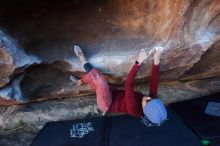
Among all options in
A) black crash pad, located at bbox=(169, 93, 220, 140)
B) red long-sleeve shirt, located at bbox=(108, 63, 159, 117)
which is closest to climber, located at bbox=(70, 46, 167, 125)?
red long-sleeve shirt, located at bbox=(108, 63, 159, 117)

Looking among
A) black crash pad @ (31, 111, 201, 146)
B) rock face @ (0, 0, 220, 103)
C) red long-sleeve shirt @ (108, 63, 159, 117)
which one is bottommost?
black crash pad @ (31, 111, 201, 146)

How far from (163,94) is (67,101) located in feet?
1.37

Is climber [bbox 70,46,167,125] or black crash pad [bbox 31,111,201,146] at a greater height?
climber [bbox 70,46,167,125]

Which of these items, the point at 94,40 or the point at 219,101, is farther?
the point at 219,101

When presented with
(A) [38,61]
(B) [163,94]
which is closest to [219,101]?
(B) [163,94]

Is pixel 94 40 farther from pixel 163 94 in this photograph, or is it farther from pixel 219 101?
pixel 219 101

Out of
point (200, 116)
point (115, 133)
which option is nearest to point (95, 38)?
point (115, 133)

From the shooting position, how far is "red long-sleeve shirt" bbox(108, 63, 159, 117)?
1.45m

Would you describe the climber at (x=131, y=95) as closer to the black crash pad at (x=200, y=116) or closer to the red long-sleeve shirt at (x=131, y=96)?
the red long-sleeve shirt at (x=131, y=96)

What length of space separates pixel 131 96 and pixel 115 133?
152 millimetres

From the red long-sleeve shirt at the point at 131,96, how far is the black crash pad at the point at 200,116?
190 mm

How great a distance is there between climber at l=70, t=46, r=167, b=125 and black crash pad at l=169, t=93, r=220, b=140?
132mm

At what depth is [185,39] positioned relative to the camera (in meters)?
1.50

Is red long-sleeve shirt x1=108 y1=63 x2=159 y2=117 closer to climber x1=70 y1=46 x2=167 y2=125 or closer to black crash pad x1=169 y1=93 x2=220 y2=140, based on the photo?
climber x1=70 y1=46 x2=167 y2=125
